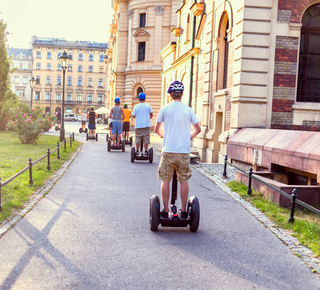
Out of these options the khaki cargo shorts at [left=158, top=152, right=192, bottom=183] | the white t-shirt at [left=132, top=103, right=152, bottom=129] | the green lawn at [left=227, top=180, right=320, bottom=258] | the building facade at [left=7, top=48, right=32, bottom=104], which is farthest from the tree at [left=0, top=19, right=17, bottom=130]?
the building facade at [left=7, top=48, right=32, bottom=104]

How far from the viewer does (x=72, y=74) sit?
103875 millimetres

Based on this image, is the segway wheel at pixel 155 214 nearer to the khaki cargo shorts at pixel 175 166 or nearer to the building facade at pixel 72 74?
the khaki cargo shorts at pixel 175 166

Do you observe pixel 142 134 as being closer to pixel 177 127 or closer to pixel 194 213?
pixel 177 127

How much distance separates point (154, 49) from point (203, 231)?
40.3m

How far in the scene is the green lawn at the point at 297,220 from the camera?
5.24 metres

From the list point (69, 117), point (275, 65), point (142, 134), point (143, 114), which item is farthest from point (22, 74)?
point (275, 65)

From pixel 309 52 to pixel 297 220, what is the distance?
8768 mm

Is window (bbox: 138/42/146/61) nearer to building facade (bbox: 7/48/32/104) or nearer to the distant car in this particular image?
the distant car

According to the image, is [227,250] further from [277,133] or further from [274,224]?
[277,133]

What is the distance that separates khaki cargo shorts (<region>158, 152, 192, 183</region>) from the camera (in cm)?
545

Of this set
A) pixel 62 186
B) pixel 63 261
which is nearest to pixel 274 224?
pixel 63 261

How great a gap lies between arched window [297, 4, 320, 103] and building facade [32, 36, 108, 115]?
91.5 m

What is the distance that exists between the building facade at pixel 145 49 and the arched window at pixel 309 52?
98.5 feet

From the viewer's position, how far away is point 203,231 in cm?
566
